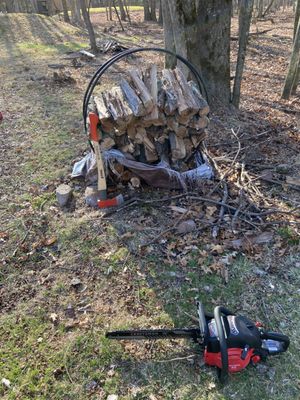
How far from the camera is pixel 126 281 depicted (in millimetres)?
3539

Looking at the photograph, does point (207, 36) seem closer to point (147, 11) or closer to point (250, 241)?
point (250, 241)

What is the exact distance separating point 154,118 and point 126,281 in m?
2.00

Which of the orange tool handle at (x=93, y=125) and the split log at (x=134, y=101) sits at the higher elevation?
the split log at (x=134, y=101)

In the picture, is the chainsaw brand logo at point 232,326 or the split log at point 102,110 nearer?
the chainsaw brand logo at point 232,326

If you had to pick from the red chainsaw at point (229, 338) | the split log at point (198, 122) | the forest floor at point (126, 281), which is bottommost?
the forest floor at point (126, 281)

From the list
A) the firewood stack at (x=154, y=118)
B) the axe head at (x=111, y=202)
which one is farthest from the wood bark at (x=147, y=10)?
the axe head at (x=111, y=202)

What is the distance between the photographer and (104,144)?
430 centimetres

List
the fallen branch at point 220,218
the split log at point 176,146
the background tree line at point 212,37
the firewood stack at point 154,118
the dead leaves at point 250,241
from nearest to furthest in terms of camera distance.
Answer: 1. the dead leaves at point 250,241
2. the fallen branch at point 220,218
3. the firewood stack at point 154,118
4. the split log at point 176,146
5. the background tree line at point 212,37

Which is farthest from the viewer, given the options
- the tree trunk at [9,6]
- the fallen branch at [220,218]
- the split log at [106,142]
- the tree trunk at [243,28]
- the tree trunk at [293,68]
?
the tree trunk at [9,6]

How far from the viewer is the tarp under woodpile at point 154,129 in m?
4.11

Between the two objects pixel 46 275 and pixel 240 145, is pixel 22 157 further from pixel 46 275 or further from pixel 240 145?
pixel 240 145

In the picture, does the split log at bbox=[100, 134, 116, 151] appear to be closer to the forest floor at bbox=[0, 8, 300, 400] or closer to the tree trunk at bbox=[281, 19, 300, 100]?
the forest floor at bbox=[0, 8, 300, 400]

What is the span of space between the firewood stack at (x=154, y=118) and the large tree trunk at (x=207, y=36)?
80.7 inches

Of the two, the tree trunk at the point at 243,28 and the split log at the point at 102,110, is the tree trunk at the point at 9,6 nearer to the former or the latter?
the tree trunk at the point at 243,28
